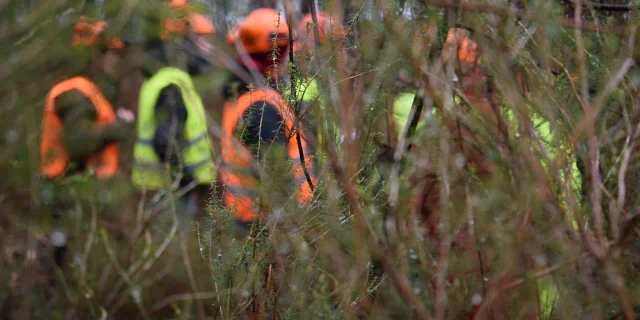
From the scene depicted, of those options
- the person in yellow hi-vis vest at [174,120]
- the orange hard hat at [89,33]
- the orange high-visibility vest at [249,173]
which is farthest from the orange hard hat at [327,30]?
the person in yellow hi-vis vest at [174,120]

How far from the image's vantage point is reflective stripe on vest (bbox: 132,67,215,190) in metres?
3.38

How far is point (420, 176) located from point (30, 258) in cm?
152

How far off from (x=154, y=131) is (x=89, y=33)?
1.04m

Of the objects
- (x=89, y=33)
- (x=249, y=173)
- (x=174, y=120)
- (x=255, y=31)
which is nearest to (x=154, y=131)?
(x=174, y=120)

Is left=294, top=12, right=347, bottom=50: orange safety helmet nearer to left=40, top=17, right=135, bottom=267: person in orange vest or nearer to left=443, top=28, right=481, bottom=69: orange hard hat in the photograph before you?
left=443, top=28, right=481, bottom=69: orange hard hat

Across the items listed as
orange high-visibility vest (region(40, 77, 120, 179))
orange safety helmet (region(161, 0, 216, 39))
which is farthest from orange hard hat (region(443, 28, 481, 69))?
orange high-visibility vest (region(40, 77, 120, 179))

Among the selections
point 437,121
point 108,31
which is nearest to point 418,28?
point 437,121

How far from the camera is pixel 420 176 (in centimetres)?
222

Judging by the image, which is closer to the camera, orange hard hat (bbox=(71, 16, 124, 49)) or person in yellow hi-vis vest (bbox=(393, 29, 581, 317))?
person in yellow hi-vis vest (bbox=(393, 29, 581, 317))

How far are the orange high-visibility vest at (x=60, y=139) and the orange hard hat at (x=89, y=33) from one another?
170 millimetres

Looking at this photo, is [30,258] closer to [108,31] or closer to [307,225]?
[108,31]

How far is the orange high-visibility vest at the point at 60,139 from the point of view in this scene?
284 centimetres

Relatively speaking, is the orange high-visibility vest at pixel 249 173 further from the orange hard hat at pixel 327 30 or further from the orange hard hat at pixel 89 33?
the orange hard hat at pixel 89 33

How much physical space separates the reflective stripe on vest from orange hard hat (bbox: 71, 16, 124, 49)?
0.54 m
